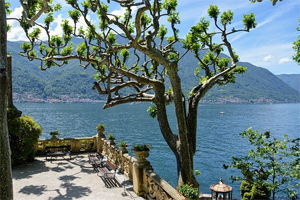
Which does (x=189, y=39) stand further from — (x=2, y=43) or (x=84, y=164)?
(x=2, y=43)

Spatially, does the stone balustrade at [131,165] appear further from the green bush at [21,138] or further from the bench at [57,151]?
the green bush at [21,138]

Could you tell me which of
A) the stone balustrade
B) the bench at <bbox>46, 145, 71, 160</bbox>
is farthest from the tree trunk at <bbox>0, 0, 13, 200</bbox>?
the bench at <bbox>46, 145, 71, 160</bbox>

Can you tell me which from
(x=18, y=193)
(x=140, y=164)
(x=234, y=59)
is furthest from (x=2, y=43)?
(x=234, y=59)

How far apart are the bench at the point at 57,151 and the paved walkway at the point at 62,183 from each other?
0.45 metres

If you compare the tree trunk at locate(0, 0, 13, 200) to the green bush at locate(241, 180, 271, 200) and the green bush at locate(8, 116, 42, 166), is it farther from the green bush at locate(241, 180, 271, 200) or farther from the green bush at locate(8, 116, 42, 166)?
the green bush at locate(241, 180, 271, 200)

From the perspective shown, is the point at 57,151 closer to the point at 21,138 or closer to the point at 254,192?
the point at 21,138

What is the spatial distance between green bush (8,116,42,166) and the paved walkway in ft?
1.87

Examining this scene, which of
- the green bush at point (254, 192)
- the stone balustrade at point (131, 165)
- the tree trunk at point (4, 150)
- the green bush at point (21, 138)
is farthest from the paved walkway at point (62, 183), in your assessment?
the green bush at point (254, 192)

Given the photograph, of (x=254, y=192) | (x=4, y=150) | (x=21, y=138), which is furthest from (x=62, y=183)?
(x=254, y=192)

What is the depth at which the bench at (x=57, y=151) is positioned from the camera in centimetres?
1470

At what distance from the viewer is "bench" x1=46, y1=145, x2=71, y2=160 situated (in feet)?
48.2

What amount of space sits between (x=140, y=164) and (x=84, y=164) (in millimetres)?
5716

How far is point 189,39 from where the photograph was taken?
12.6m

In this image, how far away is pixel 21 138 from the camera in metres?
13.7
